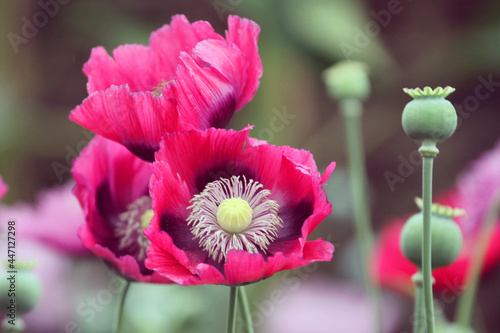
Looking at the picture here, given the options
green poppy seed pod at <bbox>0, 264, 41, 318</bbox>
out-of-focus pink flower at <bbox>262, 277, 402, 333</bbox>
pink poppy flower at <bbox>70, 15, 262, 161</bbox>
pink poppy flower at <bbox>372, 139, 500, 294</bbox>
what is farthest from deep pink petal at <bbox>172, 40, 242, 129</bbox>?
out-of-focus pink flower at <bbox>262, 277, 402, 333</bbox>

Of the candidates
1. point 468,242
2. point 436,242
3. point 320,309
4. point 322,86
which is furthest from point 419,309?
point 322,86

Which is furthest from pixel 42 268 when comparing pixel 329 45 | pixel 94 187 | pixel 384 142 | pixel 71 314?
pixel 384 142

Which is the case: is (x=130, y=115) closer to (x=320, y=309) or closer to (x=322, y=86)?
(x=320, y=309)

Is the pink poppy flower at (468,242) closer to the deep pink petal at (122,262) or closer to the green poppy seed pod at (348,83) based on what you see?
the green poppy seed pod at (348,83)

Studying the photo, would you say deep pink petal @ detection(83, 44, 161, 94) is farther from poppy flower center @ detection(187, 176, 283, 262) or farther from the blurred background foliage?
the blurred background foliage

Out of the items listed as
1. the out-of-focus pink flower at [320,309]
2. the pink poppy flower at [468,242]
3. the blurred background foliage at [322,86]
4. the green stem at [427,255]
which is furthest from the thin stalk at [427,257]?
the blurred background foliage at [322,86]

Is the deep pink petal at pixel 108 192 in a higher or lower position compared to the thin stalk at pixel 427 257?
higher
